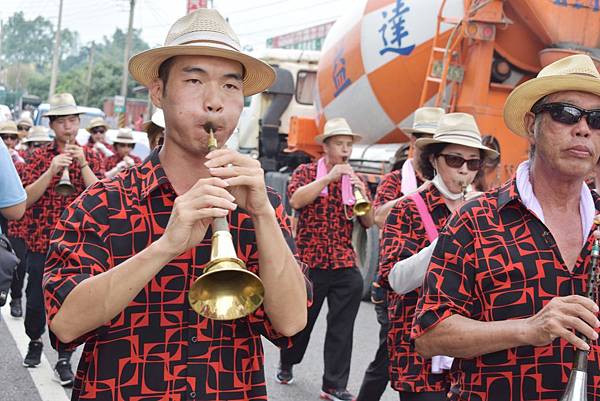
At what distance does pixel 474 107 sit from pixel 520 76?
0.61 m

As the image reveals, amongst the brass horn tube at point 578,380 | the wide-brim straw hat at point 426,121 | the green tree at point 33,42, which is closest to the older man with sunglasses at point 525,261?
the brass horn tube at point 578,380

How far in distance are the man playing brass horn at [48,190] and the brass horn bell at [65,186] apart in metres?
0.05

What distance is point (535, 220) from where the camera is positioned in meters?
2.75

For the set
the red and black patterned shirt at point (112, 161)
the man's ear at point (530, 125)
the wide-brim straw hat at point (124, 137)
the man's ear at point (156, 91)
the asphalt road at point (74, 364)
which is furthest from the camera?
the wide-brim straw hat at point (124, 137)

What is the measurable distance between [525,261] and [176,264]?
3.39ft

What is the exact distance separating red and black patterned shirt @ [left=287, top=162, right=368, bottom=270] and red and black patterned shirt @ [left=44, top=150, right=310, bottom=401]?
445 cm

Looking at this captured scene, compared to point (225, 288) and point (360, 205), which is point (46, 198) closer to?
point (360, 205)

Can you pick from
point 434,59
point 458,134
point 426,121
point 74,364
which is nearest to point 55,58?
point 434,59

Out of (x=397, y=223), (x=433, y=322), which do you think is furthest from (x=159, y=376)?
(x=397, y=223)

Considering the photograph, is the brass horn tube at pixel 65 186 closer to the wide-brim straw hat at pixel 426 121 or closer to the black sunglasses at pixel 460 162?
the wide-brim straw hat at pixel 426 121

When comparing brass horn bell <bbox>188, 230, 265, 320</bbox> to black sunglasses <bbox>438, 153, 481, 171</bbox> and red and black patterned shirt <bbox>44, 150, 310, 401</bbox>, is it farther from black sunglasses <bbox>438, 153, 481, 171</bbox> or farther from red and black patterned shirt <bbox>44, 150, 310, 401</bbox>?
black sunglasses <bbox>438, 153, 481, 171</bbox>

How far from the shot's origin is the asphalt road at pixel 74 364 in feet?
20.6

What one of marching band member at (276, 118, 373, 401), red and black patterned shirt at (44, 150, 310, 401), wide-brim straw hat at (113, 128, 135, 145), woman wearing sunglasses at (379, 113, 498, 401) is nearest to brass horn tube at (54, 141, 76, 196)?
marching band member at (276, 118, 373, 401)

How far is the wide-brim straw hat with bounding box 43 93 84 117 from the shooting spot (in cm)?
725
